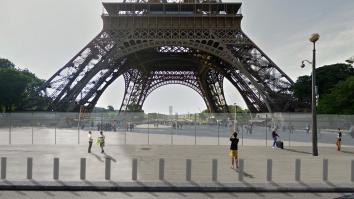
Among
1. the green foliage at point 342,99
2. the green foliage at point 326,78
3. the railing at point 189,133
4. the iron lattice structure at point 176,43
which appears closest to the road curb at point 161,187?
the railing at point 189,133

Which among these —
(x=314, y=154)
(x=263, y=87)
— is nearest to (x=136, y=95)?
(x=263, y=87)

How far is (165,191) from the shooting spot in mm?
11844

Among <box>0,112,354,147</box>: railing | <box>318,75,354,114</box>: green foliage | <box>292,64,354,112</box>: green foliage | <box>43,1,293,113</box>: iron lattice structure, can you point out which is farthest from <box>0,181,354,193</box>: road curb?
<box>292,64,354,112</box>: green foliage

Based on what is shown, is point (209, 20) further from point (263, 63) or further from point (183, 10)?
point (263, 63)

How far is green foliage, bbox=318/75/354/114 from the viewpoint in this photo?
184 ft

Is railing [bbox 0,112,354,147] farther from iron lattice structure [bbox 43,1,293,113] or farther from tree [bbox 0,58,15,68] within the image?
tree [bbox 0,58,15,68]

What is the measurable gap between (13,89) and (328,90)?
55.5m

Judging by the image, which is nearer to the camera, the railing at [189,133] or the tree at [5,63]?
the railing at [189,133]

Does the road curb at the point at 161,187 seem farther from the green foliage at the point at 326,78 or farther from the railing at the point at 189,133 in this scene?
the green foliage at the point at 326,78

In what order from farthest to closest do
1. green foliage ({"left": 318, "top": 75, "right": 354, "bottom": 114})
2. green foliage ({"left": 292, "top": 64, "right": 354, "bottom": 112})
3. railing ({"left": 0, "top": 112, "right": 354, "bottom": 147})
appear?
green foliage ({"left": 292, "top": 64, "right": 354, "bottom": 112}), green foliage ({"left": 318, "top": 75, "right": 354, "bottom": 114}), railing ({"left": 0, "top": 112, "right": 354, "bottom": 147})

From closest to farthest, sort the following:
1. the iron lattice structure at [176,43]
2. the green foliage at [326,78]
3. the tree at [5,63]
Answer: the iron lattice structure at [176,43] → the green foliage at [326,78] → the tree at [5,63]

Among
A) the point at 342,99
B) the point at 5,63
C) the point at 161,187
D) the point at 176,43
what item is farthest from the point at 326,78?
the point at 5,63

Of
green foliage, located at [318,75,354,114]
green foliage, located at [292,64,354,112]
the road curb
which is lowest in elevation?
the road curb

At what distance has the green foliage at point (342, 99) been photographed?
184 ft
